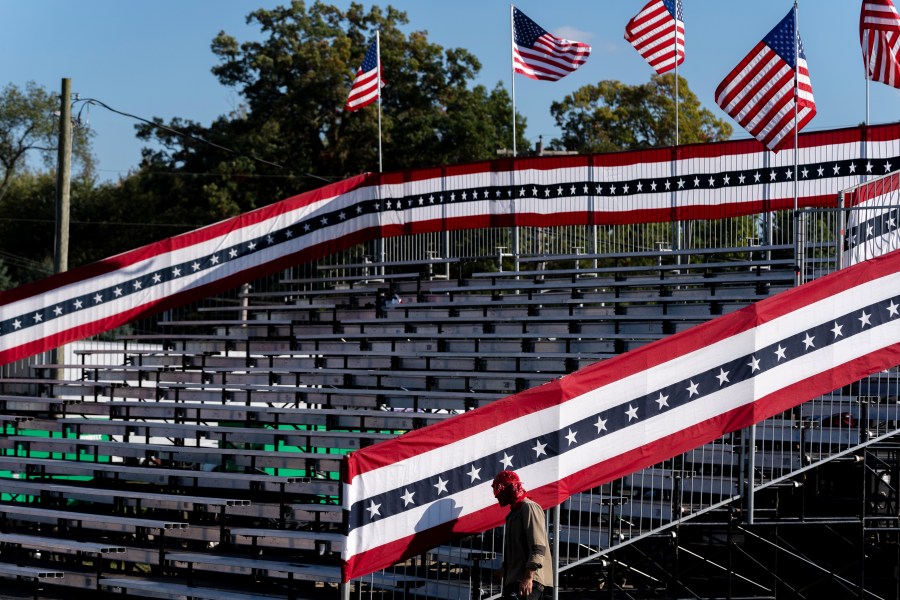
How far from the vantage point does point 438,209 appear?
18.7 meters

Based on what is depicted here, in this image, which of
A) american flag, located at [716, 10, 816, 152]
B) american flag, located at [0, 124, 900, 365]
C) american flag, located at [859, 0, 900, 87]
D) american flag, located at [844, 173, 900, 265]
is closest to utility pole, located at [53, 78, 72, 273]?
american flag, located at [0, 124, 900, 365]

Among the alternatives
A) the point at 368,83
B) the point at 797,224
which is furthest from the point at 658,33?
the point at 797,224

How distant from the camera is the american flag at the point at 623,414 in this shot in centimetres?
890

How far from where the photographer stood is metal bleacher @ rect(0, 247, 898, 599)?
10.5 m

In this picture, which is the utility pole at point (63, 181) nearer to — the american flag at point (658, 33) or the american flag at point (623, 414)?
the american flag at point (658, 33)

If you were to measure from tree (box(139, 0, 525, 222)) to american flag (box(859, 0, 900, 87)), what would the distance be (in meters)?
26.2

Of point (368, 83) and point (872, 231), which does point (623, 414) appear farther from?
point (368, 83)

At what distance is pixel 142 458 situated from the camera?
51.2 ft

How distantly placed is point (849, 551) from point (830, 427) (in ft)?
6.38

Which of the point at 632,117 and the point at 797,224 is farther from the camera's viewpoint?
the point at 632,117

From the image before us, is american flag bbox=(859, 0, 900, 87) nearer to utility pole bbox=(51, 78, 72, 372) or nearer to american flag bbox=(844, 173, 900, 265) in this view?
american flag bbox=(844, 173, 900, 265)

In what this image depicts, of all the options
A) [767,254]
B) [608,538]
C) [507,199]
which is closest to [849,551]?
[608,538]

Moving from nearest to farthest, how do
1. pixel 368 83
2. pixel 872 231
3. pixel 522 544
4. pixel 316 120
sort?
pixel 522 544 < pixel 872 231 < pixel 368 83 < pixel 316 120

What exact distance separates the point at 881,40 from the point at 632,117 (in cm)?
3024
